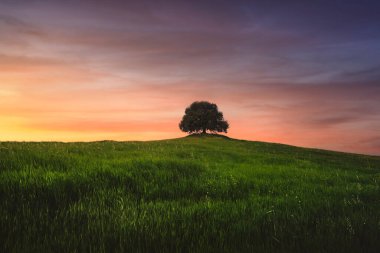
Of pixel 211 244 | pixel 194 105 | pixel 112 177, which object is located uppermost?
pixel 194 105

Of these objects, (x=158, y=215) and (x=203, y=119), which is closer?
(x=158, y=215)

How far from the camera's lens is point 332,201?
7.75 m

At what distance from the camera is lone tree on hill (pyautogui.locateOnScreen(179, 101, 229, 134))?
84125 mm

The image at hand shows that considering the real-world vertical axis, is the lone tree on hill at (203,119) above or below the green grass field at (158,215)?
above

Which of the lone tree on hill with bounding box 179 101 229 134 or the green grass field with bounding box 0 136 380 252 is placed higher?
the lone tree on hill with bounding box 179 101 229 134

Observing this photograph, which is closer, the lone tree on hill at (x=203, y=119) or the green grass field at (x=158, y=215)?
the green grass field at (x=158, y=215)

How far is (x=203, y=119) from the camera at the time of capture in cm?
8400

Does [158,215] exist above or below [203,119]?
below

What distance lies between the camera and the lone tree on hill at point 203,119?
8412 centimetres

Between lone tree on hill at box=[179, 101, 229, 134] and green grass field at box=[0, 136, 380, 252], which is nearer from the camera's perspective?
green grass field at box=[0, 136, 380, 252]

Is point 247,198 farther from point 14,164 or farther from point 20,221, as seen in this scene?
point 14,164

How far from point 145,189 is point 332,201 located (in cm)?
443

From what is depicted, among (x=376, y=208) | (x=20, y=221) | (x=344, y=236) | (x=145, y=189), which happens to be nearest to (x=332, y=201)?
(x=376, y=208)

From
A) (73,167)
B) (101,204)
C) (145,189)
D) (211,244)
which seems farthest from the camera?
(73,167)
